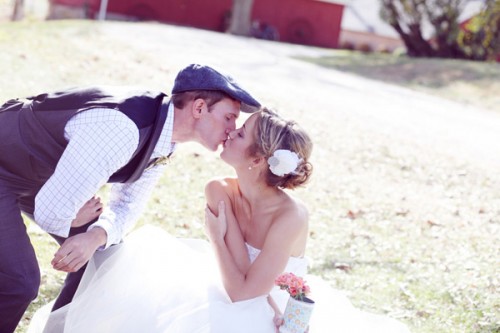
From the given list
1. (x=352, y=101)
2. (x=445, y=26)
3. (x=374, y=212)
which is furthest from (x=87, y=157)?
(x=445, y=26)

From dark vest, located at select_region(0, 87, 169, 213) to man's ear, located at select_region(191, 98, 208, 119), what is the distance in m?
0.16

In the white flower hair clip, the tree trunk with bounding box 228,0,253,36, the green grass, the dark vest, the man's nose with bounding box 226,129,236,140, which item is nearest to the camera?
the dark vest

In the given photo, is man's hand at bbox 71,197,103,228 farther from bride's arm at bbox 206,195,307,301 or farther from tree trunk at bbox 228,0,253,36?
tree trunk at bbox 228,0,253,36

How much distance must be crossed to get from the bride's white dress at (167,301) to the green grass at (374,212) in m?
0.87

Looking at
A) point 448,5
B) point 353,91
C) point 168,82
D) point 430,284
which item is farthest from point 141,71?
point 448,5

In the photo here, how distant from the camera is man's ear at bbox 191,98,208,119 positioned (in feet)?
12.3

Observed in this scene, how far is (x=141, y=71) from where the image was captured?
14781 millimetres

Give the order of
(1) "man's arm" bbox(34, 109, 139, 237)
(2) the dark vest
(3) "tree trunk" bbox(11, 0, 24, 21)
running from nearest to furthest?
(1) "man's arm" bbox(34, 109, 139, 237) < (2) the dark vest < (3) "tree trunk" bbox(11, 0, 24, 21)

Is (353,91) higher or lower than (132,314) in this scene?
higher

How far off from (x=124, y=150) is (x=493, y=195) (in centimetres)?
709

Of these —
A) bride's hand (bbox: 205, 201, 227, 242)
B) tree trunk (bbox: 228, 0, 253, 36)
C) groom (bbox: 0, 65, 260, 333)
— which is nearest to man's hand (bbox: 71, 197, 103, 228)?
groom (bbox: 0, 65, 260, 333)

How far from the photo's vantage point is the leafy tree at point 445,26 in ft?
86.1

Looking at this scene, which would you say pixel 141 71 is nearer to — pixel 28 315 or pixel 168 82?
pixel 168 82

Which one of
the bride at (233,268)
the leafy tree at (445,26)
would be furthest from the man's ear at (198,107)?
the leafy tree at (445,26)
